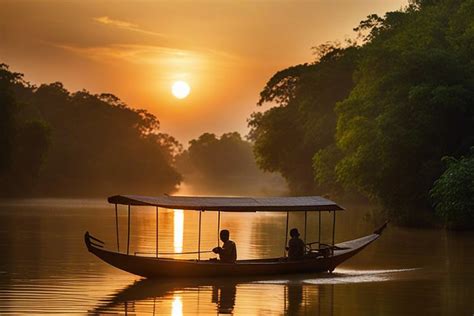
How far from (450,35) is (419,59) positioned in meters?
4.95

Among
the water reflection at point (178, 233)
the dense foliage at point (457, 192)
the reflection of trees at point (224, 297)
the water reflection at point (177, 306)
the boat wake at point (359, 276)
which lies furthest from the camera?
the dense foliage at point (457, 192)

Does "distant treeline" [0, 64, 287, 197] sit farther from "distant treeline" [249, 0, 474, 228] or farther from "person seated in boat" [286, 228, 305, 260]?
"person seated in boat" [286, 228, 305, 260]

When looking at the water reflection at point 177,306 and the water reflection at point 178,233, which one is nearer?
the water reflection at point 177,306

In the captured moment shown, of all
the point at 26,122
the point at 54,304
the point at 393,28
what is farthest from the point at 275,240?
the point at 26,122

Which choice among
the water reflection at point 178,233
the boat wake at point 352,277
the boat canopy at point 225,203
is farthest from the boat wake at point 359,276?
the water reflection at point 178,233

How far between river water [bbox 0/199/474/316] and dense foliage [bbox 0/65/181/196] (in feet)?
135

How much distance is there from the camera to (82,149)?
106m

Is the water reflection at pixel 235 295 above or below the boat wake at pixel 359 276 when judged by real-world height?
below

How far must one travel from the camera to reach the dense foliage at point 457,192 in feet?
116

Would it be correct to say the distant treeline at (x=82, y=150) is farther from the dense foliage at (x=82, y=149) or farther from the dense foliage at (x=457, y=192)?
the dense foliage at (x=457, y=192)

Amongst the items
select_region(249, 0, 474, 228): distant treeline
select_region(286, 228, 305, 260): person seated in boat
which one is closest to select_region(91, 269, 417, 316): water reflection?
select_region(286, 228, 305, 260): person seated in boat

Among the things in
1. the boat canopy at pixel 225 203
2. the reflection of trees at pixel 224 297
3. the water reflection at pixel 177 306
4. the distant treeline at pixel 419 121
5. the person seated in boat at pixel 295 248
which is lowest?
the water reflection at pixel 177 306

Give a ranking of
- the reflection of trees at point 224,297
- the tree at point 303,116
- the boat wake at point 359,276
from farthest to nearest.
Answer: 1. the tree at point 303,116
2. the boat wake at point 359,276
3. the reflection of trees at point 224,297

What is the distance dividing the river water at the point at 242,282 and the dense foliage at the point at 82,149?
135 ft
